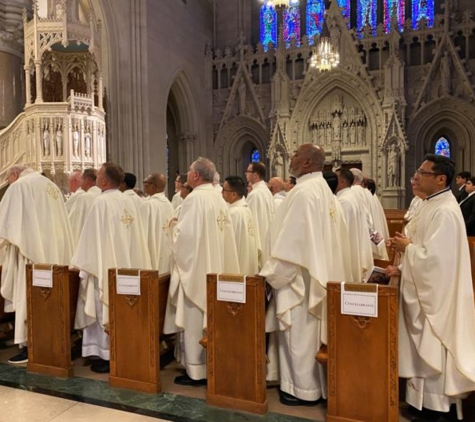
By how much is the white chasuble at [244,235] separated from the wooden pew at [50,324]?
67.0 inches

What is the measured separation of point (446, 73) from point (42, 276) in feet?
49.6

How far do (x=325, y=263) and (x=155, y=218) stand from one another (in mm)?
3010

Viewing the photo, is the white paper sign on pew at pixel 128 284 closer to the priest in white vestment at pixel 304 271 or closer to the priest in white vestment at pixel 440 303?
the priest in white vestment at pixel 304 271

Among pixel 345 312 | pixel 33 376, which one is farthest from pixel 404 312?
pixel 33 376

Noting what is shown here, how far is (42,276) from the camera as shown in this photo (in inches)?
163

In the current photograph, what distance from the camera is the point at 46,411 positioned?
3.54 metres

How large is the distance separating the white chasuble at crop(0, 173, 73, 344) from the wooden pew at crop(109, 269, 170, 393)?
125cm

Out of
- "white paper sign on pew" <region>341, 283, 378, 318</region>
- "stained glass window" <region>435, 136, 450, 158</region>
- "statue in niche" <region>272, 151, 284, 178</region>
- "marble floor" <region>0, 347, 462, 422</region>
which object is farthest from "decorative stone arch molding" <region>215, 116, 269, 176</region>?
"white paper sign on pew" <region>341, 283, 378, 318</region>

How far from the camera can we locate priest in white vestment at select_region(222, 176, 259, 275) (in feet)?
15.7

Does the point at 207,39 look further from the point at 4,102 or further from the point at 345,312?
the point at 345,312

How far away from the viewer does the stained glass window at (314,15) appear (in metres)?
17.7

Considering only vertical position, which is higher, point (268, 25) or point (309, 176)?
point (268, 25)

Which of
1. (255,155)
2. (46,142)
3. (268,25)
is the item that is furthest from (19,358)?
(268,25)

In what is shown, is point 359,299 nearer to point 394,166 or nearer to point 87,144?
point 87,144
